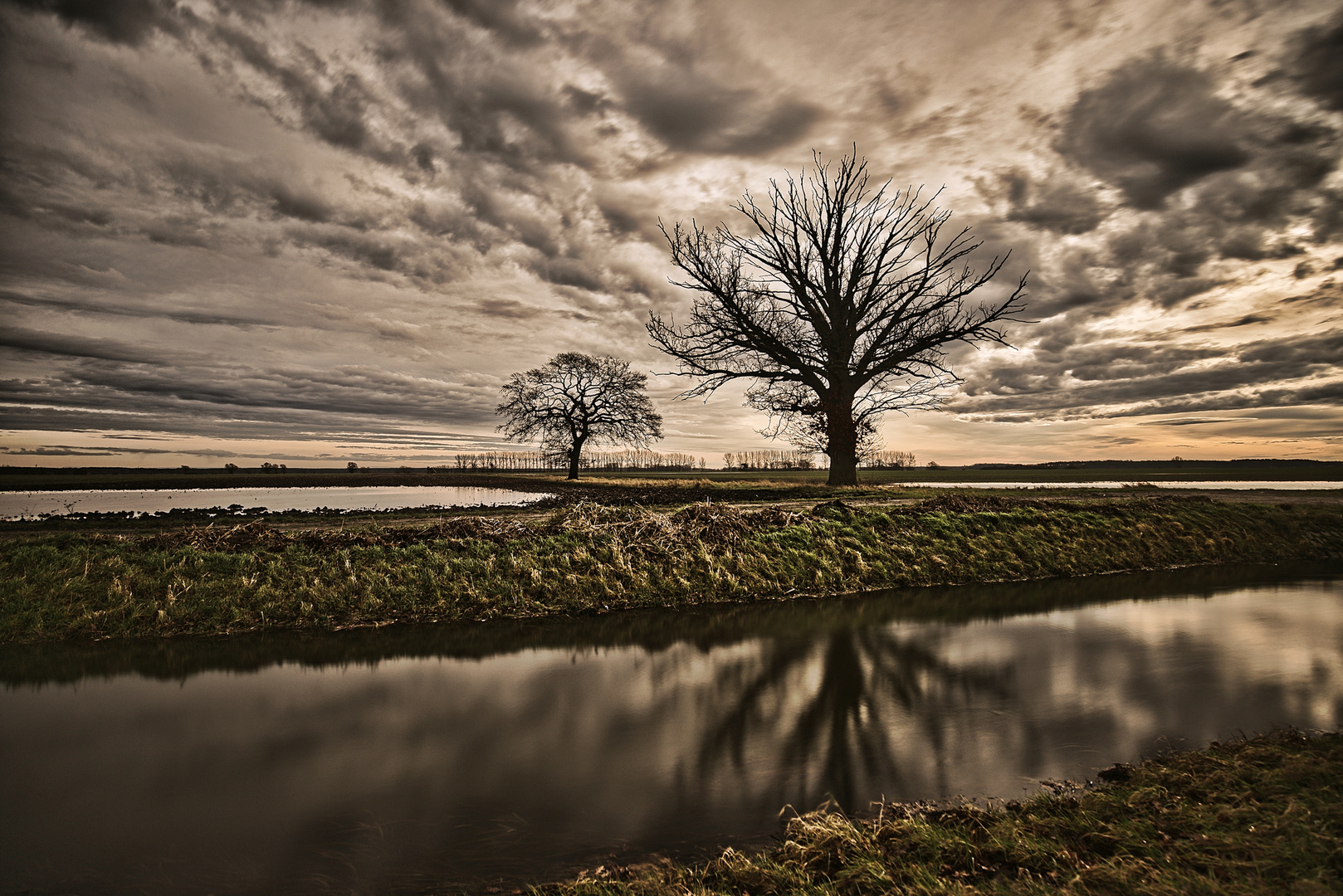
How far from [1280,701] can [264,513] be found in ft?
78.3

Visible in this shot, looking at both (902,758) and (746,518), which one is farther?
(746,518)

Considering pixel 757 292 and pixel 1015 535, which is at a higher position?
pixel 757 292

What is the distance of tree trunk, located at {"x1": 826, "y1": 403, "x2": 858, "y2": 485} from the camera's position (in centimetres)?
2603

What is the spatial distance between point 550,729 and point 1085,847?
504cm

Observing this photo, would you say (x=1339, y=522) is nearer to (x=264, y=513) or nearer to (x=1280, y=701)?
(x=1280, y=701)

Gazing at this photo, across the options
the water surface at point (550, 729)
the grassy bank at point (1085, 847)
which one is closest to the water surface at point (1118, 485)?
the water surface at point (550, 729)

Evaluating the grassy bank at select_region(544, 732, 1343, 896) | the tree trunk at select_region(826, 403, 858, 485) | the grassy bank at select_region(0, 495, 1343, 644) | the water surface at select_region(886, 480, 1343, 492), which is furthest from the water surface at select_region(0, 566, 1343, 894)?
the water surface at select_region(886, 480, 1343, 492)

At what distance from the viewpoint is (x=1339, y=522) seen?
843 inches

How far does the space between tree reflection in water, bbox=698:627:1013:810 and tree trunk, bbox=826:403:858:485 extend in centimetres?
1696

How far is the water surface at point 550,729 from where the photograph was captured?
4387 mm

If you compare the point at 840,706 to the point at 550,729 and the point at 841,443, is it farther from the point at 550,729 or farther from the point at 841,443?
the point at 841,443

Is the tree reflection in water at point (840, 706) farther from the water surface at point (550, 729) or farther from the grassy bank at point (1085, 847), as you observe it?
the grassy bank at point (1085, 847)

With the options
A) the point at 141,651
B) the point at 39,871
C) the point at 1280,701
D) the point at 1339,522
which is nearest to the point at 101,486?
the point at 141,651

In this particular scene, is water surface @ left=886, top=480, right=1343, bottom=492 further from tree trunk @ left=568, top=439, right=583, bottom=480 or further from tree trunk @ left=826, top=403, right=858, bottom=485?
tree trunk @ left=568, top=439, right=583, bottom=480
